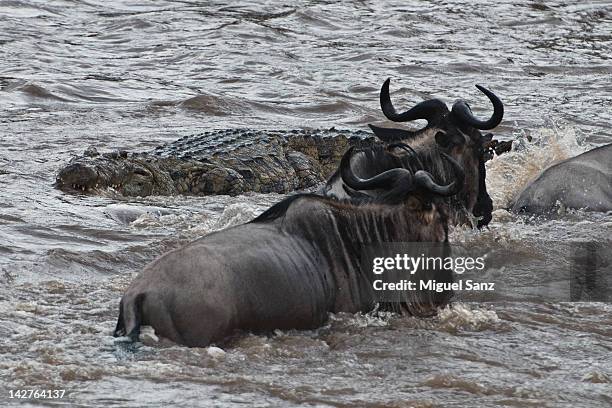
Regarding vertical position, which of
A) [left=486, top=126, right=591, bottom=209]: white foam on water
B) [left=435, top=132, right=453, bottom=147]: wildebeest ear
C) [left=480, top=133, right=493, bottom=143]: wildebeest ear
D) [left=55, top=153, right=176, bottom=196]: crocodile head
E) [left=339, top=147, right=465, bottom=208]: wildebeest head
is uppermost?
[left=435, top=132, right=453, bottom=147]: wildebeest ear

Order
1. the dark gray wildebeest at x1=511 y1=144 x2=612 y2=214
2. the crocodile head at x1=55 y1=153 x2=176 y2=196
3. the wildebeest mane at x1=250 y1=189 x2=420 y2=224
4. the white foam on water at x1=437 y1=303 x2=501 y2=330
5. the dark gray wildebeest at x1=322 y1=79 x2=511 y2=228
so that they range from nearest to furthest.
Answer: the wildebeest mane at x1=250 y1=189 x2=420 y2=224
the white foam on water at x1=437 y1=303 x2=501 y2=330
the dark gray wildebeest at x1=322 y1=79 x2=511 y2=228
the dark gray wildebeest at x1=511 y1=144 x2=612 y2=214
the crocodile head at x1=55 y1=153 x2=176 y2=196

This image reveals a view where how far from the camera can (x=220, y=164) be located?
38.4 feet

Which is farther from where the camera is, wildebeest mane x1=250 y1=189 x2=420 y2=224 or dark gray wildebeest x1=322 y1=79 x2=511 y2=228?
dark gray wildebeest x1=322 y1=79 x2=511 y2=228

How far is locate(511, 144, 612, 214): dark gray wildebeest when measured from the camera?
1004 cm

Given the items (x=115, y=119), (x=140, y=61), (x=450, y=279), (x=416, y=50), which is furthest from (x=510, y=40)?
(x=450, y=279)

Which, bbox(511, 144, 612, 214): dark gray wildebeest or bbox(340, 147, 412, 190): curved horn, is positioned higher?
bbox(340, 147, 412, 190): curved horn

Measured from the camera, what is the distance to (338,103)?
16.0 m

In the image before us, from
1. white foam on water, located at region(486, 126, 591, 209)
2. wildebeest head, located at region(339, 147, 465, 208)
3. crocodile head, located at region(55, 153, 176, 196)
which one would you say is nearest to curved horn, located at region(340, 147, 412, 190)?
wildebeest head, located at region(339, 147, 465, 208)

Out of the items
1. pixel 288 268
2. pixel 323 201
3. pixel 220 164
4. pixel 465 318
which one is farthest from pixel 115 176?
pixel 288 268

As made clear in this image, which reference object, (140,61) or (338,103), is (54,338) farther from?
(140,61)

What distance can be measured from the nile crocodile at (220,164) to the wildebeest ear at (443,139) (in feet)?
8.83

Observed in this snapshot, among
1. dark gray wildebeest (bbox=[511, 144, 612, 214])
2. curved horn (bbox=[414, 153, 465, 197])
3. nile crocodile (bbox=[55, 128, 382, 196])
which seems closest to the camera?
curved horn (bbox=[414, 153, 465, 197])

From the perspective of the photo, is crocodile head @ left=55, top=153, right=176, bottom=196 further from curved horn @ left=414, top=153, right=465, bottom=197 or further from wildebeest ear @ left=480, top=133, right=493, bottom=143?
curved horn @ left=414, top=153, right=465, bottom=197

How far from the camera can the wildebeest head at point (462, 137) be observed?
7949 mm
